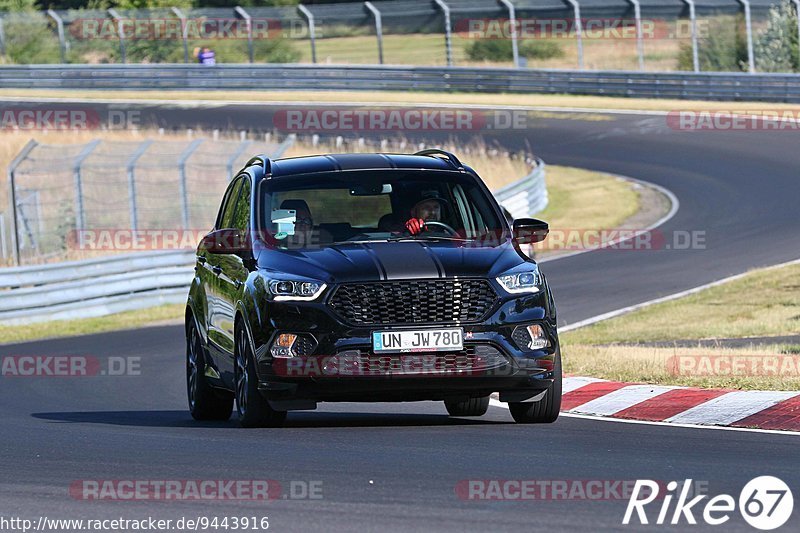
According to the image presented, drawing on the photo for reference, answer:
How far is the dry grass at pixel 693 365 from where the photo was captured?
11.2 metres

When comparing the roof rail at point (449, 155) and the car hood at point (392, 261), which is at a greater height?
the roof rail at point (449, 155)

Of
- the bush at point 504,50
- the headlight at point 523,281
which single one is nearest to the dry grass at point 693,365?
the headlight at point 523,281

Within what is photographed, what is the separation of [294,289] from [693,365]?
4560 millimetres

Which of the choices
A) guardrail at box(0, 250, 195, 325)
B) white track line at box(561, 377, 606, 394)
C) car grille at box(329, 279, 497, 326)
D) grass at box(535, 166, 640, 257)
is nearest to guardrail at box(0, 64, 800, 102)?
grass at box(535, 166, 640, 257)

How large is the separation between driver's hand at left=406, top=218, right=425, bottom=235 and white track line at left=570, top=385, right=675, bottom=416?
5.67 ft

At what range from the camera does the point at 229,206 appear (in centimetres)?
1152

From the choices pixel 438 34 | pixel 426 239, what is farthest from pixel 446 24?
pixel 426 239

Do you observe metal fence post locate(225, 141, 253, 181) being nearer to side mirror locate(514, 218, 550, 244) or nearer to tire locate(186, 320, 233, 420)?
tire locate(186, 320, 233, 420)

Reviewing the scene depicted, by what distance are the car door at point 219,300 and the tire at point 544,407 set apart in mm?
1948

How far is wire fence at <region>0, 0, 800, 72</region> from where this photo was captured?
44.1 metres

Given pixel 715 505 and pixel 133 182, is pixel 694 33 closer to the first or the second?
pixel 133 182

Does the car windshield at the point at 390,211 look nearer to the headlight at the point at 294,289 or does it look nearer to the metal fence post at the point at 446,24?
the headlight at the point at 294,289

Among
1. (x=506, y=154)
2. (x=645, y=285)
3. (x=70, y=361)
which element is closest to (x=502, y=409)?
(x=70, y=361)

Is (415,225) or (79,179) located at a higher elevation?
(415,225)
